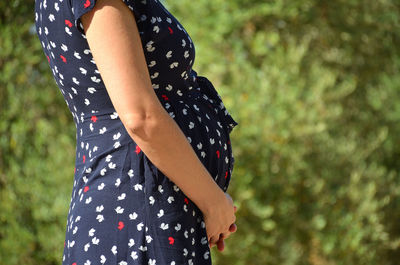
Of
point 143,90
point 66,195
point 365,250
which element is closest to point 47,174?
point 66,195

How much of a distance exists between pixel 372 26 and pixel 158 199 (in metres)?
3.41

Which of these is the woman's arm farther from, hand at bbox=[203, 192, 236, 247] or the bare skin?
hand at bbox=[203, 192, 236, 247]

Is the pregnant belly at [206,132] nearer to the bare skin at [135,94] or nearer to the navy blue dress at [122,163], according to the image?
the navy blue dress at [122,163]

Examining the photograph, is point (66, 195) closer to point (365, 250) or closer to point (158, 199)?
point (365, 250)

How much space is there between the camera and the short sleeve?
1.49 meters

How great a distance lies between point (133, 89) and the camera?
1.50 metres

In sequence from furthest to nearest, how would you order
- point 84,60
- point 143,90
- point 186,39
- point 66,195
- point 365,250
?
point 365,250 → point 66,195 → point 186,39 → point 84,60 → point 143,90

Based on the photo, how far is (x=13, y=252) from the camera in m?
3.79

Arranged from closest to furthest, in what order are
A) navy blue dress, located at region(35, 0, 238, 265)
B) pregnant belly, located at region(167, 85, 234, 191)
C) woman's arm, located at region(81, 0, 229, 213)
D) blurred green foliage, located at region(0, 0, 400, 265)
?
woman's arm, located at region(81, 0, 229, 213) → navy blue dress, located at region(35, 0, 238, 265) → pregnant belly, located at region(167, 85, 234, 191) → blurred green foliage, located at region(0, 0, 400, 265)

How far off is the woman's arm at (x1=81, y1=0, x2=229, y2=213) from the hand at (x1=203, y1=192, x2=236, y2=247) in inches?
5.4

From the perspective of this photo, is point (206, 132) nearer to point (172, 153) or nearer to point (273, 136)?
point (172, 153)

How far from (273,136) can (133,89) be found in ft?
8.11

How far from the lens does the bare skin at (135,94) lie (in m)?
1.49

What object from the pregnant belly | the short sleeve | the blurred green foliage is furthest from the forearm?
the blurred green foliage
